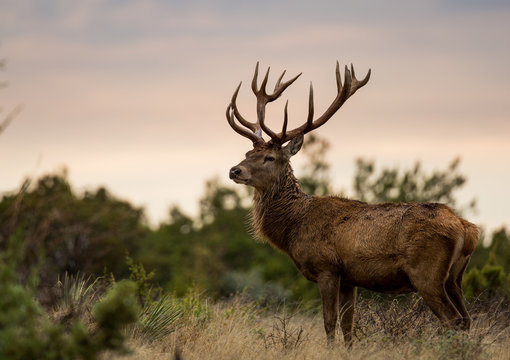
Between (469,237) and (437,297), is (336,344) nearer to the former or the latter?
(437,297)

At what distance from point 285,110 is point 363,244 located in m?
2.04

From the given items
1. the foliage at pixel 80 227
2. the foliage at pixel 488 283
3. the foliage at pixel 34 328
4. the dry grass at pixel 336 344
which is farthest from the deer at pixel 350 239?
the foliage at pixel 80 227

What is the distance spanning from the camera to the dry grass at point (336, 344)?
7301 mm

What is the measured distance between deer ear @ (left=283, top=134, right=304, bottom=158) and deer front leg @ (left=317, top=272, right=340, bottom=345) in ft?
6.12

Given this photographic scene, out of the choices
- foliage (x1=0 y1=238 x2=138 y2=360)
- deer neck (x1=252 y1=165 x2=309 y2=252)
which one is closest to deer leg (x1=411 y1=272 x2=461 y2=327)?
deer neck (x1=252 y1=165 x2=309 y2=252)

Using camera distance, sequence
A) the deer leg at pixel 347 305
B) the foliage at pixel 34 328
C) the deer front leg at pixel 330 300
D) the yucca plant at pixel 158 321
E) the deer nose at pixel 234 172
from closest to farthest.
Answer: the foliage at pixel 34 328 < the deer front leg at pixel 330 300 < the yucca plant at pixel 158 321 < the deer leg at pixel 347 305 < the deer nose at pixel 234 172

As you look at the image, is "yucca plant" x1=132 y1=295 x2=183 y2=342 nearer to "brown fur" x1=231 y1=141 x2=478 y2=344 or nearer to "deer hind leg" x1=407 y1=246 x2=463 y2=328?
"brown fur" x1=231 y1=141 x2=478 y2=344

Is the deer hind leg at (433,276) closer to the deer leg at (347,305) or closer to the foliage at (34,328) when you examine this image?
the deer leg at (347,305)

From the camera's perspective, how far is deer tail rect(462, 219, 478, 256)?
7859 mm

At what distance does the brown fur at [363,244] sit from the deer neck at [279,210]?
12 millimetres

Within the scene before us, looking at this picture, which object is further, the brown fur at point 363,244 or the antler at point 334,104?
the antler at point 334,104

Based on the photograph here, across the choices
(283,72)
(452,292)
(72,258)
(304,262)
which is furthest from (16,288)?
(72,258)

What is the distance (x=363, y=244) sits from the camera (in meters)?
8.06

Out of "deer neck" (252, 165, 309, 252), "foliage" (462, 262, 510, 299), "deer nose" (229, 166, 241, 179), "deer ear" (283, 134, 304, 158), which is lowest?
"foliage" (462, 262, 510, 299)
